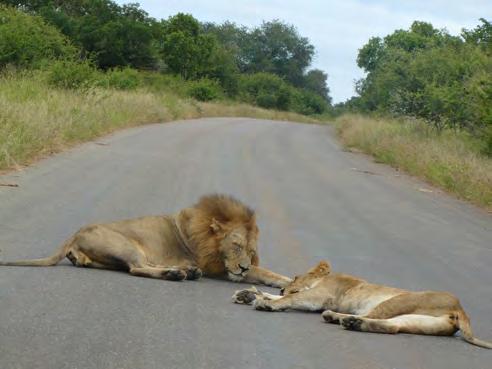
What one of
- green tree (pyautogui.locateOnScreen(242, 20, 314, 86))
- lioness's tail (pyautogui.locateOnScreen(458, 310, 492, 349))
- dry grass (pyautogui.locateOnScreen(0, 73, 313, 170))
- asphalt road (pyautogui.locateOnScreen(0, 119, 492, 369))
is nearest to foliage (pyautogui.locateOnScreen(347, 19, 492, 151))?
asphalt road (pyautogui.locateOnScreen(0, 119, 492, 369))

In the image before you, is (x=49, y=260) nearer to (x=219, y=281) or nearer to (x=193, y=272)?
(x=193, y=272)

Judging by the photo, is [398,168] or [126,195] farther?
[398,168]

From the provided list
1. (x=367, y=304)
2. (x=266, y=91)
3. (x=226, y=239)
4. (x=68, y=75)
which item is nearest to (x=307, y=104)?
(x=266, y=91)

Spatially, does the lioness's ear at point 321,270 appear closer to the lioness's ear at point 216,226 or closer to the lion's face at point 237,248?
the lion's face at point 237,248

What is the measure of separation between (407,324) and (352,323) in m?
0.42

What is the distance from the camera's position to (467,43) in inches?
1409

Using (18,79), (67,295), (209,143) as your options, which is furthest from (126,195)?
(18,79)

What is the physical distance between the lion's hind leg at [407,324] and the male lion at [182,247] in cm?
176

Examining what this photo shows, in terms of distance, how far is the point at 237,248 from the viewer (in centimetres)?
862

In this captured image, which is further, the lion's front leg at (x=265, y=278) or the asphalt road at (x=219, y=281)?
the lion's front leg at (x=265, y=278)

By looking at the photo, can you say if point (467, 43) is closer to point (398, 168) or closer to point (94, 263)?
point (398, 168)

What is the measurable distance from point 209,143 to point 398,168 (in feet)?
17.1

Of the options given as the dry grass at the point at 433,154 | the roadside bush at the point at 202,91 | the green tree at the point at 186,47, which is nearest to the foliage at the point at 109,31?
the green tree at the point at 186,47

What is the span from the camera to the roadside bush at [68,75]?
29188 millimetres
